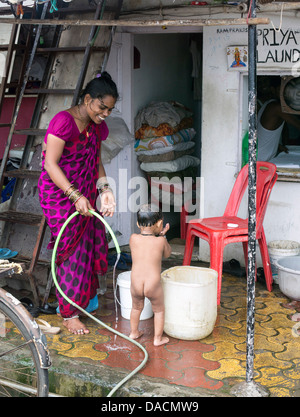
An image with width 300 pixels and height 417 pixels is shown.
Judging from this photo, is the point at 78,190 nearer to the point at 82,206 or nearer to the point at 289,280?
the point at 82,206

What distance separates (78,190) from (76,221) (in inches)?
12.1

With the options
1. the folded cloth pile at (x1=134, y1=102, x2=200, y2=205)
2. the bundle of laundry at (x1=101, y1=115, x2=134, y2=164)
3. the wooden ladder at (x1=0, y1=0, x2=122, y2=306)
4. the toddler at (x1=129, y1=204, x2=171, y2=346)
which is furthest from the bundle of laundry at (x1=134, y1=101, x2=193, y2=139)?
the toddler at (x1=129, y1=204, x2=171, y2=346)

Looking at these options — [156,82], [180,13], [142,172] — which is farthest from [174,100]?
[180,13]

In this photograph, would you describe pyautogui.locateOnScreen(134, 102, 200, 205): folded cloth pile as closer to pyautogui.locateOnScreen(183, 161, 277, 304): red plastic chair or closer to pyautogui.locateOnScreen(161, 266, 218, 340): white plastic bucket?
pyautogui.locateOnScreen(183, 161, 277, 304): red plastic chair

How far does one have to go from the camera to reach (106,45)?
18.0 feet

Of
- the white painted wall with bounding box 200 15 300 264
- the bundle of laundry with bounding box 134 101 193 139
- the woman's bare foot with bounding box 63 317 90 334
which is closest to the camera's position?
the woman's bare foot with bounding box 63 317 90 334

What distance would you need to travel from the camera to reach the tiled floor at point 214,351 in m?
3.79

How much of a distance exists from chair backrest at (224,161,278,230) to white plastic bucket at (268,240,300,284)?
0.49 meters

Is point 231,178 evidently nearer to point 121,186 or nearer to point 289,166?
point 289,166

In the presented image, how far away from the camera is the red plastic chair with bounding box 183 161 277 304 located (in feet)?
16.7

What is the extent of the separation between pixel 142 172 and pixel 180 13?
2149 mm

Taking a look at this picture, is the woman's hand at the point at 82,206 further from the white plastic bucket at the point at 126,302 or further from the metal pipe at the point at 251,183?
the metal pipe at the point at 251,183

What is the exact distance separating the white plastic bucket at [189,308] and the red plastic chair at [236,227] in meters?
0.63

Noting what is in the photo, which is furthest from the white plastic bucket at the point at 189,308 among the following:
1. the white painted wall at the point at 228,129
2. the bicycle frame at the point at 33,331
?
the white painted wall at the point at 228,129
